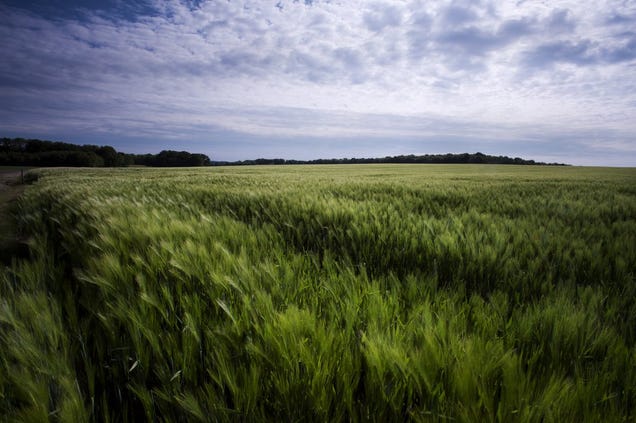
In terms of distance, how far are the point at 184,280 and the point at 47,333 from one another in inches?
18.6

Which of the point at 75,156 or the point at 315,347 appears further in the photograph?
the point at 75,156

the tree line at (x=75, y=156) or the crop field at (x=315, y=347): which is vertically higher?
the tree line at (x=75, y=156)

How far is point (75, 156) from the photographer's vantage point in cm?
7188

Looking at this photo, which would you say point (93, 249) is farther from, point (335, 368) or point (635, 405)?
point (635, 405)

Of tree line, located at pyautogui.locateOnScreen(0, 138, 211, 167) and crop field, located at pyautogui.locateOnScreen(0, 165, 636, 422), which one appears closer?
crop field, located at pyautogui.locateOnScreen(0, 165, 636, 422)

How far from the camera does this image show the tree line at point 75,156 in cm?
7244

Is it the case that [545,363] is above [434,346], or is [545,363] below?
below

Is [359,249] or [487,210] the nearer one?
[359,249]

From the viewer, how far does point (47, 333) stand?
34.7 inches

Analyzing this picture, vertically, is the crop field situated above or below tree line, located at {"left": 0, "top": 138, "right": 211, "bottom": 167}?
below

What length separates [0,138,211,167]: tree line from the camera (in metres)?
72.4

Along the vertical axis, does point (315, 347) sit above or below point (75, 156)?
below

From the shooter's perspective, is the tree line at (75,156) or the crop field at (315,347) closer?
the crop field at (315,347)

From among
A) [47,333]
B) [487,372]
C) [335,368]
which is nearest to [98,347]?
[47,333]
